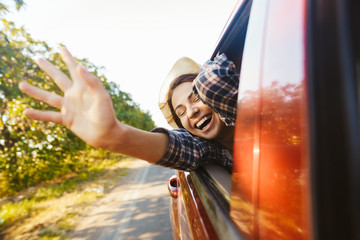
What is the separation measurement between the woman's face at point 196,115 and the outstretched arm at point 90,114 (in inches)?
22.7

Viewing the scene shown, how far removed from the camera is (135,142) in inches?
34.7

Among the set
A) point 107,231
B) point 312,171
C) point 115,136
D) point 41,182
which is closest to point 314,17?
point 312,171

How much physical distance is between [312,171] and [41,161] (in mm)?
7767

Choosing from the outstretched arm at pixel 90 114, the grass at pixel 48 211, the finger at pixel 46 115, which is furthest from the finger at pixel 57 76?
the grass at pixel 48 211

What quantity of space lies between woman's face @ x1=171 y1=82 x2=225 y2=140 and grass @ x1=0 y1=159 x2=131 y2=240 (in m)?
3.08

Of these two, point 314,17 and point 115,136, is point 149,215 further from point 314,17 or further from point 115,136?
point 314,17

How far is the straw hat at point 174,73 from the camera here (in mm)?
1681

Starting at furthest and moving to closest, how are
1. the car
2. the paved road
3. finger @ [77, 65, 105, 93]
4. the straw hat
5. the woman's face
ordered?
the paved road → the straw hat → the woman's face → finger @ [77, 65, 105, 93] → the car

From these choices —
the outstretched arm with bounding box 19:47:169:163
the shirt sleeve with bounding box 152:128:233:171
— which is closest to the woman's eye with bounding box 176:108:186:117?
the shirt sleeve with bounding box 152:128:233:171

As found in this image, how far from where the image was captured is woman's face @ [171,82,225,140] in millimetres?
1442

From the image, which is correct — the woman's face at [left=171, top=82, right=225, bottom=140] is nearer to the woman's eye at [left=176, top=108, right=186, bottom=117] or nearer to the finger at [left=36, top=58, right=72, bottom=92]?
the woman's eye at [left=176, top=108, right=186, bottom=117]

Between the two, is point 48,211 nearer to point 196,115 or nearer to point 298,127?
point 196,115

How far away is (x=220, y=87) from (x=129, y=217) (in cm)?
340

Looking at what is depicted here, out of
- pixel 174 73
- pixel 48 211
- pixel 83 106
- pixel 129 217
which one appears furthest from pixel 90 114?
pixel 48 211
